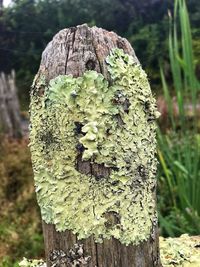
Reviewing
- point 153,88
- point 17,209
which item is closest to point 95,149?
point 17,209

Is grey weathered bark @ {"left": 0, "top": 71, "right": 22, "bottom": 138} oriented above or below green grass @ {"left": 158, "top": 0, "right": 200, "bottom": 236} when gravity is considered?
above

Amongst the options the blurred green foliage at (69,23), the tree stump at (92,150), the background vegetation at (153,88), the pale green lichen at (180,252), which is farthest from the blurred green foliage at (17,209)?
Answer: the blurred green foliage at (69,23)

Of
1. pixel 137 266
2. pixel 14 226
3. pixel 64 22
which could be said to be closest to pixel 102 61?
pixel 137 266

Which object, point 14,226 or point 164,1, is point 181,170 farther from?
point 164,1

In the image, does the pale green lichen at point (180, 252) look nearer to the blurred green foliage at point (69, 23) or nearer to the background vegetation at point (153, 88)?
the background vegetation at point (153, 88)

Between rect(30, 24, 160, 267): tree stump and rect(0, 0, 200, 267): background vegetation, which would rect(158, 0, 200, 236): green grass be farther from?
rect(30, 24, 160, 267): tree stump

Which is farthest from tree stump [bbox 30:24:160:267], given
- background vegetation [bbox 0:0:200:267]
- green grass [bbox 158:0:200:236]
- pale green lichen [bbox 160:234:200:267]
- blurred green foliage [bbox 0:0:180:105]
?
blurred green foliage [bbox 0:0:180:105]

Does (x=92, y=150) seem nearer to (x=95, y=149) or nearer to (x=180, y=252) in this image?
(x=95, y=149)
